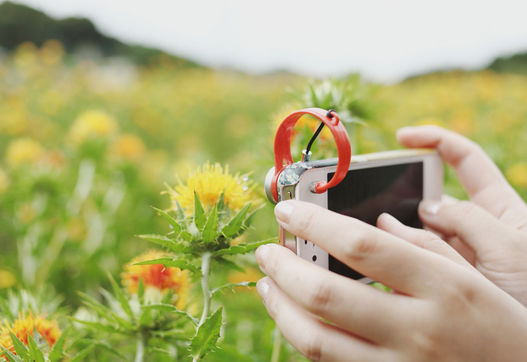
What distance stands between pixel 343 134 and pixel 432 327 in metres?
0.32

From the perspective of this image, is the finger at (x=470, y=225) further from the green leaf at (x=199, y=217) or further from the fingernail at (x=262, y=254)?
the green leaf at (x=199, y=217)

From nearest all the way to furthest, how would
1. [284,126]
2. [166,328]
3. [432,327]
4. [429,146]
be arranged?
[432,327], [284,126], [166,328], [429,146]

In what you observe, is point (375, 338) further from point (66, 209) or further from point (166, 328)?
point (66, 209)

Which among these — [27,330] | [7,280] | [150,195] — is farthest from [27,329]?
[150,195]

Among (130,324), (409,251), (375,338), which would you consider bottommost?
(130,324)

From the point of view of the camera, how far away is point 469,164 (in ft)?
3.51

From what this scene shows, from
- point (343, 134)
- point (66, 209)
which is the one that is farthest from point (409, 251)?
point (66, 209)

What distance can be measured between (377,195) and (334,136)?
1.09 feet

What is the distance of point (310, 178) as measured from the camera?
0.60 meters

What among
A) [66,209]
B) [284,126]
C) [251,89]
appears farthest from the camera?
[251,89]

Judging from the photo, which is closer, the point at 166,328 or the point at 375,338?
the point at 375,338

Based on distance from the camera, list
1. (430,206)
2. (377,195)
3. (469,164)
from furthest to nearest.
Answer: (469,164) < (430,206) < (377,195)

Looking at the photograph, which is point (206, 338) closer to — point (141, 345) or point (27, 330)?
point (141, 345)

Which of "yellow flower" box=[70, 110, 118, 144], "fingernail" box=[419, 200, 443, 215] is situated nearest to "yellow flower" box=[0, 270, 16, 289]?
"yellow flower" box=[70, 110, 118, 144]
